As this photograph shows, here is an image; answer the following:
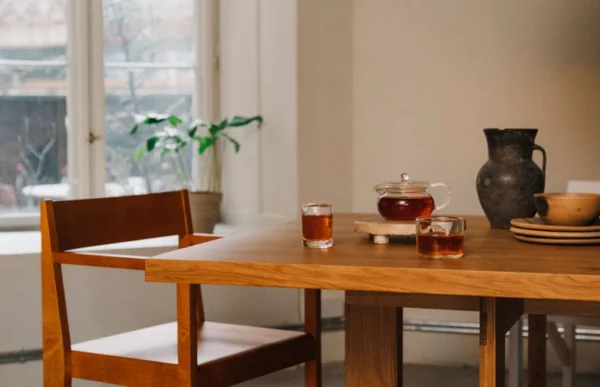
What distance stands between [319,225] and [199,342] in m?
0.56

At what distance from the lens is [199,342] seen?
2170mm

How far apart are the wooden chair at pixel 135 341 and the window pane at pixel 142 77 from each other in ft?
4.77

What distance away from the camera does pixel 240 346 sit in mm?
2115

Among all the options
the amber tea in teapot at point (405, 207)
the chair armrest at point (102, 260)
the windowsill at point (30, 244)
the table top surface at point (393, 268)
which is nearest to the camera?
the table top surface at point (393, 268)

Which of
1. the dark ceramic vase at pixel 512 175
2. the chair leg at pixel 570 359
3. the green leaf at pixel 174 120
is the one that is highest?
the green leaf at pixel 174 120

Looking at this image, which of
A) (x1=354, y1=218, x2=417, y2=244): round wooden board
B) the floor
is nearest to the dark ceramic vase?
(x1=354, y1=218, x2=417, y2=244): round wooden board

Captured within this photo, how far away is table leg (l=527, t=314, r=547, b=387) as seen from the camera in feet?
8.46

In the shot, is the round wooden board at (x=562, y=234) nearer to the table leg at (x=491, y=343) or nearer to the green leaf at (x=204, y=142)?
the table leg at (x=491, y=343)

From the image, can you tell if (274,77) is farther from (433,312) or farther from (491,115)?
(433,312)

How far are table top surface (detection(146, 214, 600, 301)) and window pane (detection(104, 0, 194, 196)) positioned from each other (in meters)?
1.99

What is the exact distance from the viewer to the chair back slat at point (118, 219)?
212 centimetres

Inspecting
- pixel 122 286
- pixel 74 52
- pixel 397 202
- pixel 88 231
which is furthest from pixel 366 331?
pixel 74 52

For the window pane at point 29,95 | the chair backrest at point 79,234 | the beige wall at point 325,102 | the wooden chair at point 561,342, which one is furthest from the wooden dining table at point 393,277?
the window pane at point 29,95

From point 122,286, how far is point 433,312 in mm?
1204
